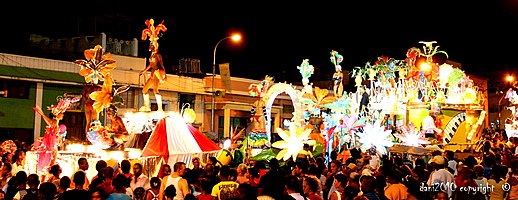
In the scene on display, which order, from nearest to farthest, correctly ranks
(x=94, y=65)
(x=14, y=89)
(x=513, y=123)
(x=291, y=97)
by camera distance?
(x=94, y=65), (x=291, y=97), (x=14, y=89), (x=513, y=123)

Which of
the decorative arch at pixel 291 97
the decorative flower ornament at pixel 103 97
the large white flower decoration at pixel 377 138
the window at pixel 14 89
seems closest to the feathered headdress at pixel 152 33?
the decorative flower ornament at pixel 103 97

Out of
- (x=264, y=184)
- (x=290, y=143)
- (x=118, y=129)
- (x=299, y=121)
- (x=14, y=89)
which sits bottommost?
(x=264, y=184)

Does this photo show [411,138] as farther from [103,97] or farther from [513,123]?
[103,97]

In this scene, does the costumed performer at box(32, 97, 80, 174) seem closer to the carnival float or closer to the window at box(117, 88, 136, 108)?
the carnival float

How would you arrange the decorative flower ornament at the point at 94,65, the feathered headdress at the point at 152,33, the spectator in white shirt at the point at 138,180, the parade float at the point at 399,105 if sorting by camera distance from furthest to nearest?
1. the parade float at the point at 399,105
2. the feathered headdress at the point at 152,33
3. the decorative flower ornament at the point at 94,65
4. the spectator in white shirt at the point at 138,180

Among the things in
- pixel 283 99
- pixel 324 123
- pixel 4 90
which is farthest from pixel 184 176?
pixel 283 99

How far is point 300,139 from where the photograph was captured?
18.0 metres

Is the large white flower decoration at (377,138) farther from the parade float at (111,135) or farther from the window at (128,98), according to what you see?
the window at (128,98)

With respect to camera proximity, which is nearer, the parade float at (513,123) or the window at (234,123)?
the parade float at (513,123)

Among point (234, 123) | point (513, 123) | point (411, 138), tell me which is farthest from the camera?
point (234, 123)

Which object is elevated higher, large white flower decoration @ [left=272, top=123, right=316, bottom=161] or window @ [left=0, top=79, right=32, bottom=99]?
window @ [left=0, top=79, right=32, bottom=99]

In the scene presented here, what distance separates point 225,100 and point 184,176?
2463cm

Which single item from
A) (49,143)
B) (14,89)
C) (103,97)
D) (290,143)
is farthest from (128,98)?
(49,143)

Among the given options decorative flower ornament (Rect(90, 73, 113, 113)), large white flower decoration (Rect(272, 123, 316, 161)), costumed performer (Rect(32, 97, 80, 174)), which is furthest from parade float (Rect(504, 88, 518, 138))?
costumed performer (Rect(32, 97, 80, 174))
